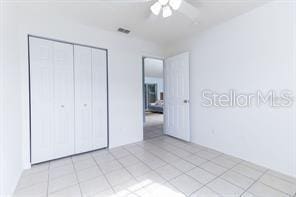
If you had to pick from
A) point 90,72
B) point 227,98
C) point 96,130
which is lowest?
point 96,130

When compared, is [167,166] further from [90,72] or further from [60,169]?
[90,72]

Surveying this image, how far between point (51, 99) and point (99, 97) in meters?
A: 0.84

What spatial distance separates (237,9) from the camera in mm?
2404

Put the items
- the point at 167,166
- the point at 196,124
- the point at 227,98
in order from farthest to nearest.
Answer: the point at 196,124, the point at 227,98, the point at 167,166

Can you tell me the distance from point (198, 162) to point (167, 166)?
55cm

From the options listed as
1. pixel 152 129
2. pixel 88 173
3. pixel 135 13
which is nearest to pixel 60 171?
pixel 88 173

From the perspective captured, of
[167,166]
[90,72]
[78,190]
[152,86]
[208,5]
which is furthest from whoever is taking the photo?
→ [152,86]

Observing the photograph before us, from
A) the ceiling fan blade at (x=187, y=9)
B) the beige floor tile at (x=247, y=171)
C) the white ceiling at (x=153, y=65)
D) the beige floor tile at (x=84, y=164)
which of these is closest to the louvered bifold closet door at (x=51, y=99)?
the beige floor tile at (x=84, y=164)

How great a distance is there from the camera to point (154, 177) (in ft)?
6.97

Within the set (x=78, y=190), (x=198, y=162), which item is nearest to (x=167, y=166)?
(x=198, y=162)

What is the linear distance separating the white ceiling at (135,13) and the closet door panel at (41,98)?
1.95 feet

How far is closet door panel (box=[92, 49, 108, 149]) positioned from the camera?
310 cm

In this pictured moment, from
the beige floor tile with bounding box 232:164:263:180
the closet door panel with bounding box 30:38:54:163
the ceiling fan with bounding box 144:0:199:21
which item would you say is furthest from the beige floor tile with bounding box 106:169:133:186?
the ceiling fan with bounding box 144:0:199:21
